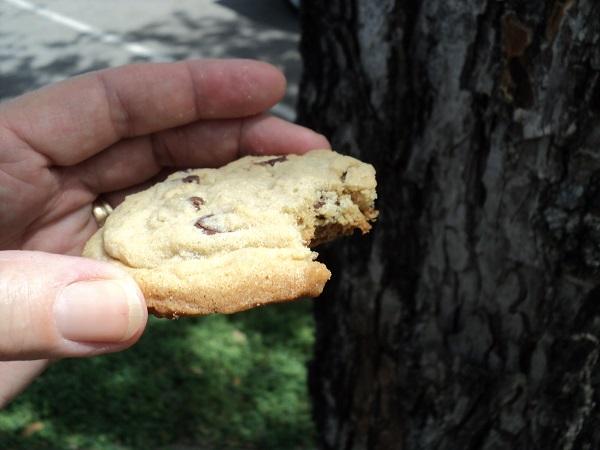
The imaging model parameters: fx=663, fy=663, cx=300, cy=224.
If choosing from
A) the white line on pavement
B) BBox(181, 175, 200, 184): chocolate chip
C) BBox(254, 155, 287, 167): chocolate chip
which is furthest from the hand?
the white line on pavement

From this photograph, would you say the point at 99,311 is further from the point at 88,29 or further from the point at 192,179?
the point at 88,29

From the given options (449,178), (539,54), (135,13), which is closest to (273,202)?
(449,178)

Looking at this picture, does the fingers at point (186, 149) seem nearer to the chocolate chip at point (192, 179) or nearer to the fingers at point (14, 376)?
the chocolate chip at point (192, 179)

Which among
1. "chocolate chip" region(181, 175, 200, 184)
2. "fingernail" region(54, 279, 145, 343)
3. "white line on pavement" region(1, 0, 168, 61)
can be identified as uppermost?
"white line on pavement" region(1, 0, 168, 61)

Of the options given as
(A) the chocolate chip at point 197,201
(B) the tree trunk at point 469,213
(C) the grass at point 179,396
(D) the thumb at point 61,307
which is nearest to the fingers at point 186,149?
(B) the tree trunk at point 469,213

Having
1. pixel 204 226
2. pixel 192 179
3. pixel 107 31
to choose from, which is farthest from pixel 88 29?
pixel 204 226

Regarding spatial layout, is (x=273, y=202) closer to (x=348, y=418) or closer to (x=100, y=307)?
(x=100, y=307)

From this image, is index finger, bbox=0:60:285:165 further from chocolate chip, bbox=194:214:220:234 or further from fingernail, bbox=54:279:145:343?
fingernail, bbox=54:279:145:343
